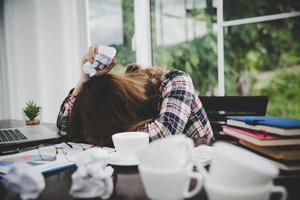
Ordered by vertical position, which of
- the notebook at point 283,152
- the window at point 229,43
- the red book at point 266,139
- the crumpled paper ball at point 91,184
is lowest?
the crumpled paper ball at point 91,184

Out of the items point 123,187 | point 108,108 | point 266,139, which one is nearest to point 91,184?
point 123,187

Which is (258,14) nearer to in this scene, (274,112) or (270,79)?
(270,79)

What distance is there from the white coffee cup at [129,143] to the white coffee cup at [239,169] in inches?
13.5

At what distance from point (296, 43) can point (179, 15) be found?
1.15 m

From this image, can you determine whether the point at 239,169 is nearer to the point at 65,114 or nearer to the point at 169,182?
the point at 169,182

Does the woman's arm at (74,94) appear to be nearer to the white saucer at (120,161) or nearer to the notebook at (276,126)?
the white saucer at (120,161)

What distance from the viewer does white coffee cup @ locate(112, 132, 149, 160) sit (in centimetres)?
79

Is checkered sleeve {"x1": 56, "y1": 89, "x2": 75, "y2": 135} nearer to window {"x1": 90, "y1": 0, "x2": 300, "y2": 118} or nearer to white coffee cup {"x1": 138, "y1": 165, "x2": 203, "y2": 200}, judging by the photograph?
white coffee cup {"x1": 138, "y1": 165, "x2": 203, "y2": 200}

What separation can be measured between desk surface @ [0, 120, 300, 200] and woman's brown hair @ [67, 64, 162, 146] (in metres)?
0.37

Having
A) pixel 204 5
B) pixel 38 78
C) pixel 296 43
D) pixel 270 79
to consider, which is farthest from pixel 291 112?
pixel 38 78

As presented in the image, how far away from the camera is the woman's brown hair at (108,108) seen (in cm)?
112

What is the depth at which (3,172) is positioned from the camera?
2.49 ft

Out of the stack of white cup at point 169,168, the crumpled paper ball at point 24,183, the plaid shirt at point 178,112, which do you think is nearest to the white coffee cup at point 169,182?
the stack of white cup at point 169,168

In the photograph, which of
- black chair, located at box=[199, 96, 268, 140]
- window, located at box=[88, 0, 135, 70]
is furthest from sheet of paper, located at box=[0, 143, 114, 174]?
window, located at box=[88, 0, 135, 70]
